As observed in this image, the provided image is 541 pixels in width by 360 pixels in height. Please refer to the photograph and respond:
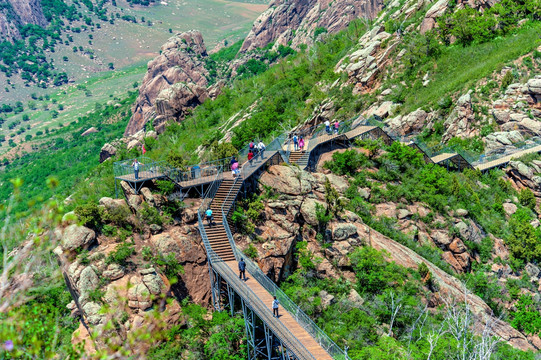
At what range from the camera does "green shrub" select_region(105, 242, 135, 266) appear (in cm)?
2370

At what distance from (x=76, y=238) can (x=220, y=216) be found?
790cm

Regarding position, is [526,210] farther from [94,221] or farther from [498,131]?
[94,221]

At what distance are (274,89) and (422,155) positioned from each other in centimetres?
2742

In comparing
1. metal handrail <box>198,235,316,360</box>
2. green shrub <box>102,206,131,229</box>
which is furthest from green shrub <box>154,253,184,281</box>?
green shrub <box>102,206,131,229</box>

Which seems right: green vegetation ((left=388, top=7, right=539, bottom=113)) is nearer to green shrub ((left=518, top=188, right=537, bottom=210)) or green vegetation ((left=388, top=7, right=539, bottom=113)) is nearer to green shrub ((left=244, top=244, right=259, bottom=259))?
green shrub ((left=518, top=188, right=537, bottom=210))

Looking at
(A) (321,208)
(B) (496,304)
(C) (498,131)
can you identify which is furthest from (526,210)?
(A) (321,208)

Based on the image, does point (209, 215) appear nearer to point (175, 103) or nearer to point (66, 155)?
point (175, 103)

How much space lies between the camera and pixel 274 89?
61.8 metres

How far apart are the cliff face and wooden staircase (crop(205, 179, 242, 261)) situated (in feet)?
223

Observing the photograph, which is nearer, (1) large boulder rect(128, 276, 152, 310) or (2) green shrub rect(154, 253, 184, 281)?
(1) large boulder rect(128, 276, 152, 310)

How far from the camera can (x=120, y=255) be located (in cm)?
2370

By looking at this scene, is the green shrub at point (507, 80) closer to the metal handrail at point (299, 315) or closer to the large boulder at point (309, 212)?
the large boulder at point (309, 212)

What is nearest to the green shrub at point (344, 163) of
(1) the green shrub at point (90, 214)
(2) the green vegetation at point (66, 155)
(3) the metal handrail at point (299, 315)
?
(3) the metal handrail at point (299, 315)

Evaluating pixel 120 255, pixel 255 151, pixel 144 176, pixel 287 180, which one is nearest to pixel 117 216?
pixel 120 255
